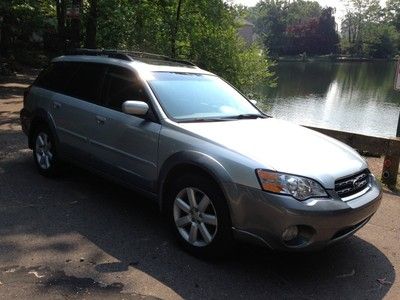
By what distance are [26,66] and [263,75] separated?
49.2ft

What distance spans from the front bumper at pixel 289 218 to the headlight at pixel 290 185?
0.15 ft

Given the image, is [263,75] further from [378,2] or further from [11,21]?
[378,2]

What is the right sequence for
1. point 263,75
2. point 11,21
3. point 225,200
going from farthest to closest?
point 11,21 → point 263,75 → point 225,200

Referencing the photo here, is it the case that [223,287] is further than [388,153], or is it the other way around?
[388,153]

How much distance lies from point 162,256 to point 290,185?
1306mm

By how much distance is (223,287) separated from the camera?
3602mm

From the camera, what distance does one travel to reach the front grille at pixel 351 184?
148 inches

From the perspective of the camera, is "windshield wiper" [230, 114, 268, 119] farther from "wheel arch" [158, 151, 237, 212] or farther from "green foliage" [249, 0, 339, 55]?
"green foliage" [249, 0, 339, 55]

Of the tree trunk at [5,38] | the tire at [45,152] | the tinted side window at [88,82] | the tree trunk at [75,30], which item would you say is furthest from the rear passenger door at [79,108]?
the tree trunk at [5,38]

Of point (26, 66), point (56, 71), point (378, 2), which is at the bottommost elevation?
point (26, 66)

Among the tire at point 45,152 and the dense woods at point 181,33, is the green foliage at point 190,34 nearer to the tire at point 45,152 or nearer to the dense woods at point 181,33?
the dense woods at point 181,33

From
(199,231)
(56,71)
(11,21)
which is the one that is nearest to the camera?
(199,231)

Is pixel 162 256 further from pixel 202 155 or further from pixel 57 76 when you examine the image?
pixel 57 76

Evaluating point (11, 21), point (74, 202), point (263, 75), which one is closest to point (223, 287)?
point (74, 202)
